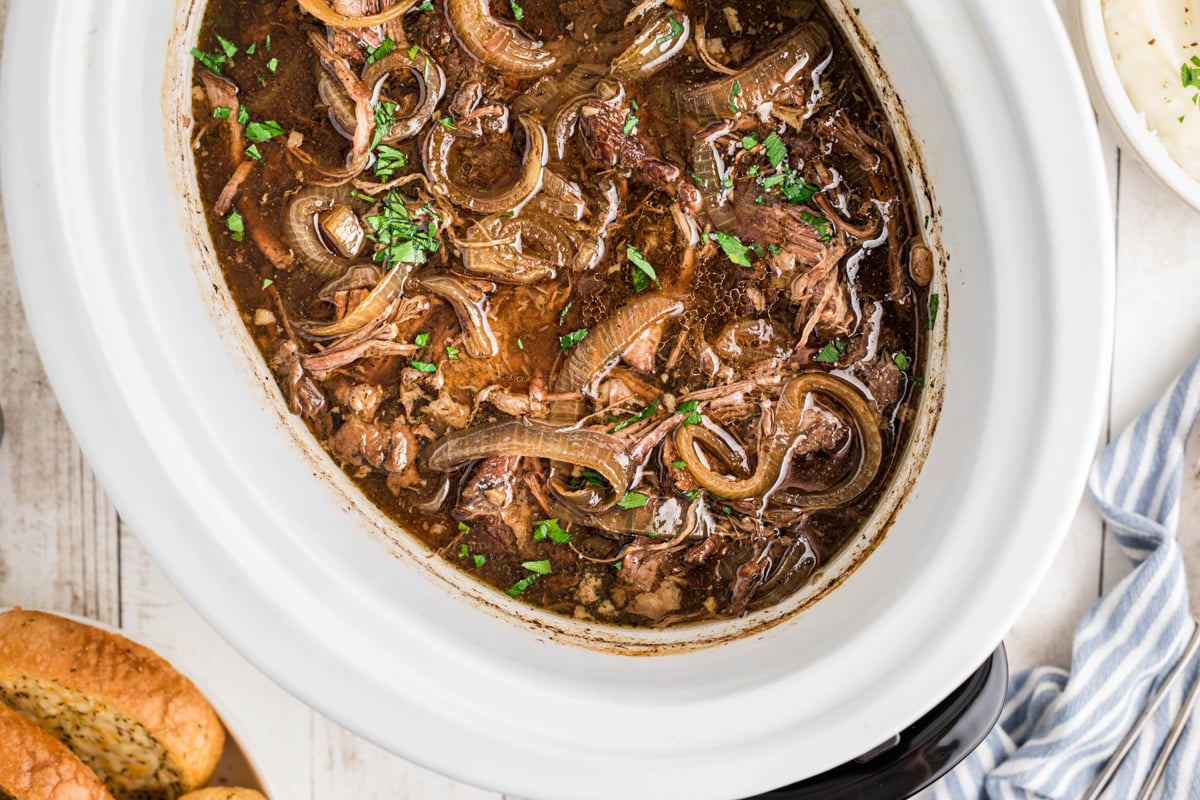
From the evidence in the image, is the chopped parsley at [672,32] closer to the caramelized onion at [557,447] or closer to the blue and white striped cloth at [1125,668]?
the caramelized onion at [557,447]

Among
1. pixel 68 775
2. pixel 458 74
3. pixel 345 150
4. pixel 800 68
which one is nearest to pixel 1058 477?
pixel 800 68

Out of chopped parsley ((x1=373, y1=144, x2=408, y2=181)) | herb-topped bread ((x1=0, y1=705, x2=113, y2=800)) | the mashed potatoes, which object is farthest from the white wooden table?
chopped parsley ((x1=373, y1=144, x2=408, y2=181))

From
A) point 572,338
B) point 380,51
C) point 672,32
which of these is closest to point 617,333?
point 572,338

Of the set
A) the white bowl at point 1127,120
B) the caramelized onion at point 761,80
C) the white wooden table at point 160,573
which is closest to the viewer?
the caramelized onion at point 761,80

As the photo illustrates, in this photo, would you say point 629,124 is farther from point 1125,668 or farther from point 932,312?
point 1125,668

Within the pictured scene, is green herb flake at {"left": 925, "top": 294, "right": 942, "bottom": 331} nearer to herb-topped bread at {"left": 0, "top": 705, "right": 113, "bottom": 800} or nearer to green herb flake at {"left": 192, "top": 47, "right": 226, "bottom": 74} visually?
green herb flake at {"left": 192, "top": 47, "right": 226, "bottom": 74}

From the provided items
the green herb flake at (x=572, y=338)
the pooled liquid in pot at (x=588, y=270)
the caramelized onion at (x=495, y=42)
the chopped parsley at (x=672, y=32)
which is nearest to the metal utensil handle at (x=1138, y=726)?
the pooled liquid in pot at (x=588, y=270)

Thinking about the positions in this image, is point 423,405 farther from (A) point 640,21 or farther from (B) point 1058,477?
(B) point 1058,477
